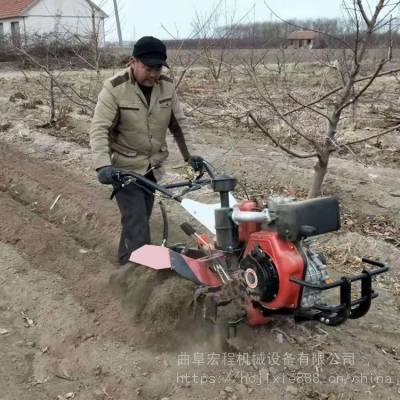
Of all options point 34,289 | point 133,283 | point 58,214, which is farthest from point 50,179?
point 133,283

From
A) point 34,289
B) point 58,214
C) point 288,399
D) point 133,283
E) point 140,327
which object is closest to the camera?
point 288,399

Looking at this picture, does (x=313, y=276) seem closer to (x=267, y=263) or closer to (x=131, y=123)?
(x=267, y=263)

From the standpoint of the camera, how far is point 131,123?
425 centimetres

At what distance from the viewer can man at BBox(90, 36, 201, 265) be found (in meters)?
3.97

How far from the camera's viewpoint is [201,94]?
1493 centimetres

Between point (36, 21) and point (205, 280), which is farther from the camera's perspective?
point (36, 21)

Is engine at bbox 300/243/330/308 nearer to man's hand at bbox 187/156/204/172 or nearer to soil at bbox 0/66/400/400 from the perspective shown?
soil at bbox 0/66/400/400

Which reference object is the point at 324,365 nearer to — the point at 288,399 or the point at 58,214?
the point at 288,399

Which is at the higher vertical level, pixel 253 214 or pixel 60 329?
pixel 253 214

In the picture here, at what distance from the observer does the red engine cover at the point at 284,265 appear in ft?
10.2

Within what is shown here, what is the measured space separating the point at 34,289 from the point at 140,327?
3.71 ft

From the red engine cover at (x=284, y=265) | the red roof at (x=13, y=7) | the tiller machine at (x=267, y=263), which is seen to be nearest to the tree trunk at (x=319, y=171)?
the tiller machine at (x=267, y=263)

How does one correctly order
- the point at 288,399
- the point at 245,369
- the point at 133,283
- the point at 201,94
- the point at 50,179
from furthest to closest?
the point at 201,94 → the point at 50,179 → the point at 133,283 → the point at 245,369 → the point at 288,399

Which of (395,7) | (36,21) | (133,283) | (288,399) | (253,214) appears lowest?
(288,399)
